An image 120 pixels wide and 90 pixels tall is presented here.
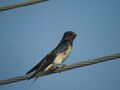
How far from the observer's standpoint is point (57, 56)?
9609mm

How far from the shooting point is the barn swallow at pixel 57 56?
8738 mm

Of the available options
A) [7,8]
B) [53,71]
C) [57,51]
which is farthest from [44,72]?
[7,8]

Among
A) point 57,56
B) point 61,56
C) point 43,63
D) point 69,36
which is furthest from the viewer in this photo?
point 69,36

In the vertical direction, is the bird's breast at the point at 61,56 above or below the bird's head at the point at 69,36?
below

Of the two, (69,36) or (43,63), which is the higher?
(69,36)

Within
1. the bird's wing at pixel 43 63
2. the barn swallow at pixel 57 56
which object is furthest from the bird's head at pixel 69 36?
the bird's wing at pixel 43 63

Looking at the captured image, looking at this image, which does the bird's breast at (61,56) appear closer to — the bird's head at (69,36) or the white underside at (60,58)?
the white underside at (60,58)

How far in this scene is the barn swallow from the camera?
28.7ft

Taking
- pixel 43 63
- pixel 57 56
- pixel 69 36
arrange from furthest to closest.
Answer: pixel 69 36
pixel 57 56
pixel 43 63

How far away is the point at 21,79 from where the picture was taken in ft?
23.0

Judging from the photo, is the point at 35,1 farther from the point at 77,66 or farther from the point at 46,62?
the point at 46,62

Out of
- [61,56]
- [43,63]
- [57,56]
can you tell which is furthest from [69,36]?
[43,63]

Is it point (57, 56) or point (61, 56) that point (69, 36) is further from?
point (57, 56)

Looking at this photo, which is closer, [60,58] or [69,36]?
[60,58]
